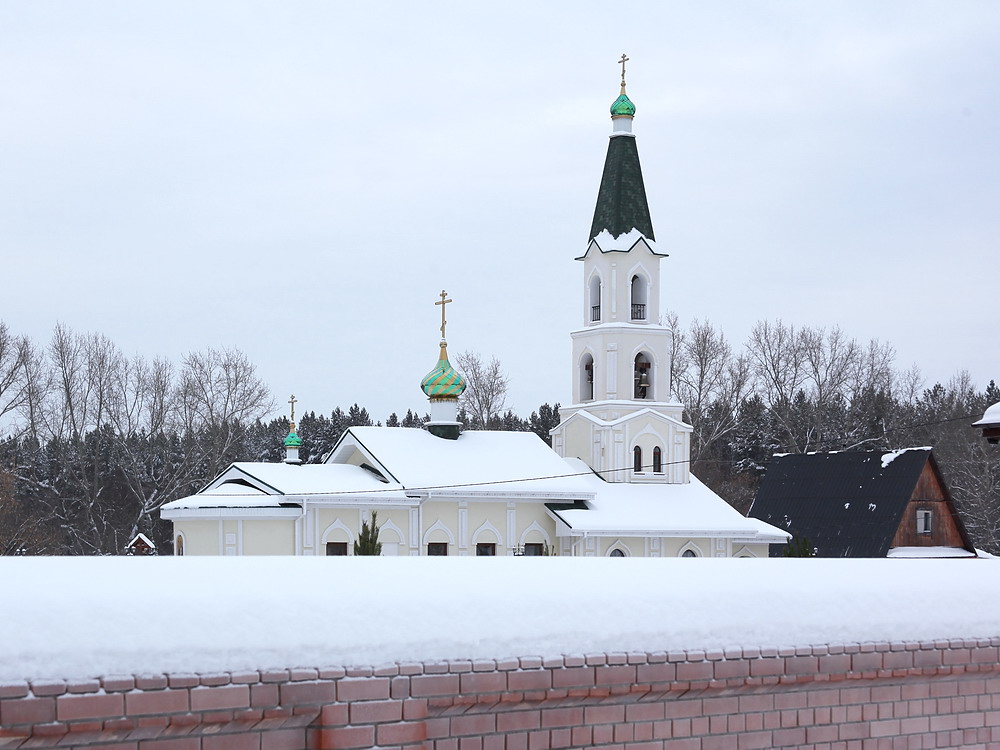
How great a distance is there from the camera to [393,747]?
5.40 meters

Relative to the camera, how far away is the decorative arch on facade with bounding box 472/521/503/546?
29266 mm

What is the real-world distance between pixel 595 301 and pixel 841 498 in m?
8.37

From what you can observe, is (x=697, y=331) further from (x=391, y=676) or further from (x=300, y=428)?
(x=391, y=676)

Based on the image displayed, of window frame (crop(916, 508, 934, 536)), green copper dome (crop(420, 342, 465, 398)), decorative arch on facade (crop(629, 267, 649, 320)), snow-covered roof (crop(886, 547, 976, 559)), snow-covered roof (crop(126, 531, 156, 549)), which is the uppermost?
decorative arch on facade (crop(629, 267, 649, 320))

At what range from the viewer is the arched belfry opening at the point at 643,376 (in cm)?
3303

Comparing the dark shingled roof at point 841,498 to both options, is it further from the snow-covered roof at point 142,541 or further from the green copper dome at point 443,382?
the snow-covered roof at point 142,541

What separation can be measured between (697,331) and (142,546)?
81.4 ft

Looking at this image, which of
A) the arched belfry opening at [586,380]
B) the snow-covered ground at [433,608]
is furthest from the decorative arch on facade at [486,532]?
the snow-covered ground at [433,608]

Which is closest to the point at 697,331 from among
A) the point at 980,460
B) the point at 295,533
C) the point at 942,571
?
the point at 980,460

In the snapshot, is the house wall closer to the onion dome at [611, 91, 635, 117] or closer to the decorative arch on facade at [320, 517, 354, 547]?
the onion dome at [611, 91, 635, 117]

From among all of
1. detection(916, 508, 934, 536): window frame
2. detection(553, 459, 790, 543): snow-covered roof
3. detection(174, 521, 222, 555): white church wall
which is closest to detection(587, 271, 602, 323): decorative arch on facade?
detection(553, 459, 790, 543): snow-covered roof

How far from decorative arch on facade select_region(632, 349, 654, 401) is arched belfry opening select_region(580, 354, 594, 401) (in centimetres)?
121

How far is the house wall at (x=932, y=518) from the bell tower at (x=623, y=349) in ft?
18.3

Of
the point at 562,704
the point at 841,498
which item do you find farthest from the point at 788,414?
the point at 562,704
